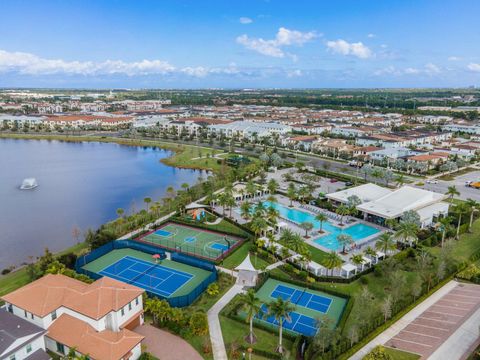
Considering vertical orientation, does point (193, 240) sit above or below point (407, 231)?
below

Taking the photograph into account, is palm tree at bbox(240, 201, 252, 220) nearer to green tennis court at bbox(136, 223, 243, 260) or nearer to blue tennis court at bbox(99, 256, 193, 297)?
green tennis court at bbox(136, 223, 243, 260)

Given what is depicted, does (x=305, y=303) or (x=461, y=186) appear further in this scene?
(x=461, y=186)

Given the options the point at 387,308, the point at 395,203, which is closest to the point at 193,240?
the point at 387,308

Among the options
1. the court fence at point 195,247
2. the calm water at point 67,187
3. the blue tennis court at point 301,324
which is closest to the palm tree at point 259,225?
the court fence at point 195,247

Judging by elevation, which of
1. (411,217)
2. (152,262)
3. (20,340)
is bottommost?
(152,262)

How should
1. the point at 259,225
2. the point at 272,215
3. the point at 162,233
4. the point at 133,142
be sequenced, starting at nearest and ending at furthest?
1. the point at 259,225
2. the point at 272,215
3. the point at 162,233
4. the point at 133,142

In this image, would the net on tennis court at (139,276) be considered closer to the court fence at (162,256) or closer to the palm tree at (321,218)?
the court fence at (162,256)

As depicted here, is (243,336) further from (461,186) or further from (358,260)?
(461,186)
